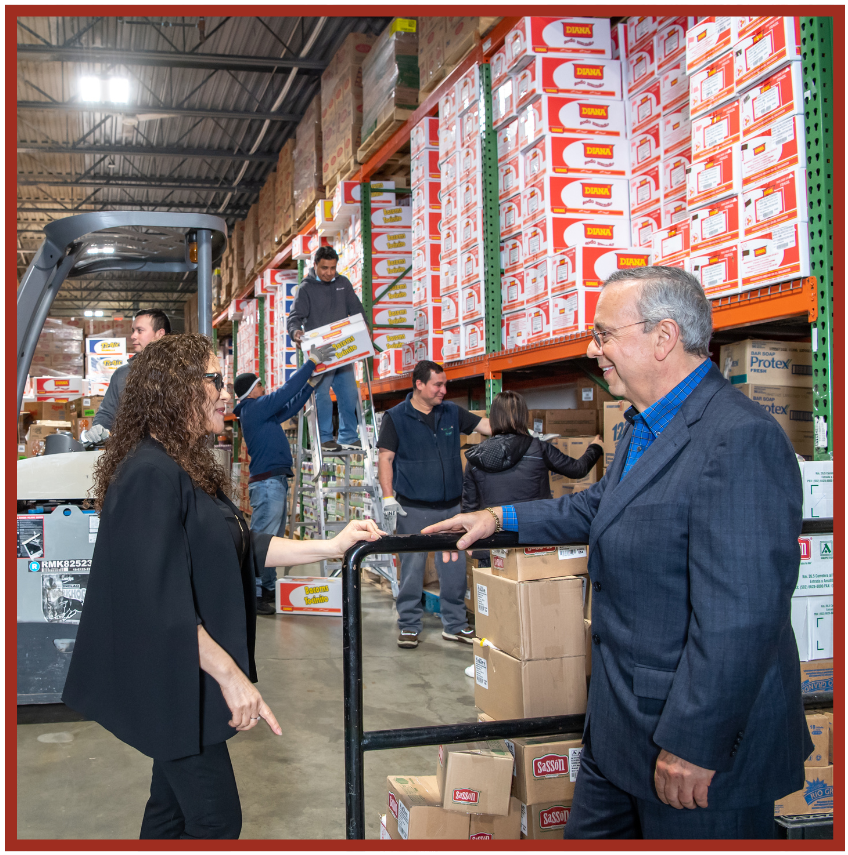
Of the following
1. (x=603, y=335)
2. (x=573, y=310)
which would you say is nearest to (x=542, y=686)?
(x=603, y=335)

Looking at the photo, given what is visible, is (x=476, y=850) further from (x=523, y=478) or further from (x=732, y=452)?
(x=523, y=478)

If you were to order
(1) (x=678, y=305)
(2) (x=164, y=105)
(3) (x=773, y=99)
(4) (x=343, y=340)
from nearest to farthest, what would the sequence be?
(1) (x=678, y=305)
(3) (x=773, y=99)
(4) (x=343, y=340)
(2) (x=164, y=105)

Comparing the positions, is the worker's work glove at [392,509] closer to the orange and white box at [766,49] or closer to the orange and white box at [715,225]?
the orange and white box at [715,225]

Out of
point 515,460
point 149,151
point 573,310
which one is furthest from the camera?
point 149,151

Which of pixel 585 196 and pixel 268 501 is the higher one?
pixel 585 196

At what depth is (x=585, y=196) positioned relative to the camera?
4738mm

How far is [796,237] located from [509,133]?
112 inches

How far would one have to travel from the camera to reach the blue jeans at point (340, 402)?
24.3 ft

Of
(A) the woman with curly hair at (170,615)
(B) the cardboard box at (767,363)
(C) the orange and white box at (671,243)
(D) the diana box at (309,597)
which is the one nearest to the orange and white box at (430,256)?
(C) the orange and white box at (671,243)

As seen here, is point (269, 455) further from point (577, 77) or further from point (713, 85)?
point (713, 85)

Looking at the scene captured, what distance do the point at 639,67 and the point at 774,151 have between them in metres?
2.03

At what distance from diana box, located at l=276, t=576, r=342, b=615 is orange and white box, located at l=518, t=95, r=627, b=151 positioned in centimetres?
392

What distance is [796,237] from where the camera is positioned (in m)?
2.93

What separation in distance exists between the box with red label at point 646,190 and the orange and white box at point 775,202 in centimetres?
143
